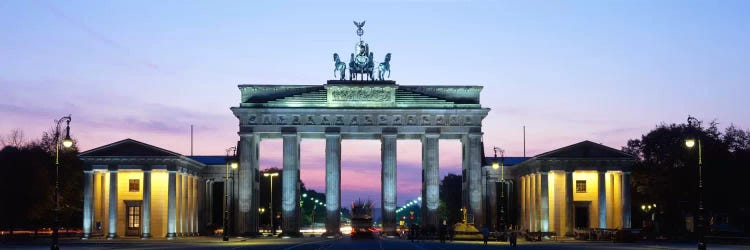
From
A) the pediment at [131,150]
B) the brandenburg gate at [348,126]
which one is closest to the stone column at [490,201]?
the brandenburg gate at [348,126]

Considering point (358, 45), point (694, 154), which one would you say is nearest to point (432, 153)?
point (358, 45)

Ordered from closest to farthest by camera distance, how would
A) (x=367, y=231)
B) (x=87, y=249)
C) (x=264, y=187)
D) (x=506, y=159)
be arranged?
(x=87, y=249) → (x=367, y=231) → (x=506, y=159) → (x=264, y=187)

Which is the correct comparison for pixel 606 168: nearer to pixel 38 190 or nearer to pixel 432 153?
pixel 432 153

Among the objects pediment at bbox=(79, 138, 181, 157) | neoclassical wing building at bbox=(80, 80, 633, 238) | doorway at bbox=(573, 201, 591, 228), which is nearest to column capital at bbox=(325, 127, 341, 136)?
neoclassical wing building at bbox=(80, 80, 633, 238)

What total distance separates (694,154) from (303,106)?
44.4 metres

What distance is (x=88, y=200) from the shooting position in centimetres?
11731

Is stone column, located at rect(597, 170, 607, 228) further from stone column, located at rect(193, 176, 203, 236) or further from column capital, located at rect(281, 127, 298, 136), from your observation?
stone column, located at rect(193, 176, 203, 236)

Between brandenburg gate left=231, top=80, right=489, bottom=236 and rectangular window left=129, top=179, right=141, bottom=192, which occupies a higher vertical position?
brandenburg gate left=231, top=80, right=489, bottom=236

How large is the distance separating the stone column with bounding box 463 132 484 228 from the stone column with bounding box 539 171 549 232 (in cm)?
1034

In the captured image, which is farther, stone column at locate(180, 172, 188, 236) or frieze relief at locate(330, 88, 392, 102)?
frieze relief at locate(330, 88, 392, 102)

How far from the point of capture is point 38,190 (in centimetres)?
12175

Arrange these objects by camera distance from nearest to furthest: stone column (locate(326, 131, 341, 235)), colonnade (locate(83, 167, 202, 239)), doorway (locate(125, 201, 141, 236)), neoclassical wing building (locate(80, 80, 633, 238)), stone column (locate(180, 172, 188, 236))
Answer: colonnade (locate(83, 167, 202, 239))
neoclassical wing building (locate(80, 80, 633, 238))
stone column (locate(180, 172, 188, 236))
doorway (locate(125, 201, 141, 236))
stone column (locate(326, 131, 341, 235))

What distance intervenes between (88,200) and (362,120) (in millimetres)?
32267

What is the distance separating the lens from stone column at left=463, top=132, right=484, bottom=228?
127812 millimetres
